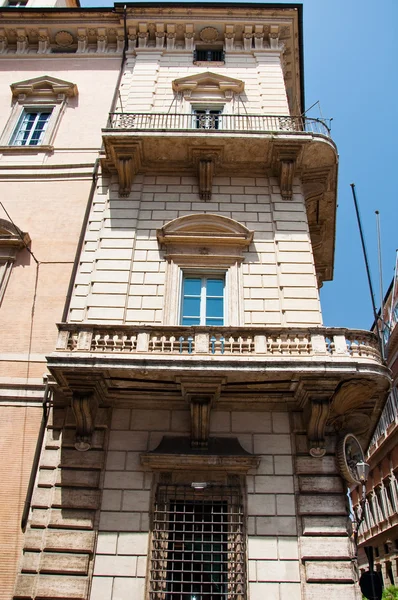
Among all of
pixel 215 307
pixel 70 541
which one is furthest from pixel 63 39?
pixel 70 541

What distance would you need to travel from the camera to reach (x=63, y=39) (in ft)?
61.6

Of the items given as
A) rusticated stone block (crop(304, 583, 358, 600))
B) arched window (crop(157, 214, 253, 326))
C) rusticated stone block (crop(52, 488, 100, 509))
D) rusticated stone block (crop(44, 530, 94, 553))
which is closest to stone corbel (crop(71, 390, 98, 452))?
rusticated stone block (crop(52, 488, 100, 509))

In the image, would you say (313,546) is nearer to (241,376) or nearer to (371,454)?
(241,376)

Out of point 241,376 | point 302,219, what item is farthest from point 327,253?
point 241,376

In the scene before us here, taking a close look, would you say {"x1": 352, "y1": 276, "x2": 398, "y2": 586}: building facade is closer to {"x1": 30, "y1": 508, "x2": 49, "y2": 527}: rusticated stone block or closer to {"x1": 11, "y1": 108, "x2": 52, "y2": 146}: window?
{"x1": 11, "y1": 108, "x2": 52, "y2": 146}: window

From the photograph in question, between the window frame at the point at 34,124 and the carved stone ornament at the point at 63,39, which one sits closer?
the window frame at the point at 34,124

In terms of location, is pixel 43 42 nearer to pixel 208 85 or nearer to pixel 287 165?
pixel 208 85

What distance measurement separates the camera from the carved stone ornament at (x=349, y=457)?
9.30 m

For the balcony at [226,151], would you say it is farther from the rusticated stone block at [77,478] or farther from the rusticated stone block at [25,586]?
the rusticated stone block at [25,586]

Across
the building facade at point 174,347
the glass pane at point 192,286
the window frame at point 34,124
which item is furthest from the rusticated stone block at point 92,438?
the window frame at point 34,124

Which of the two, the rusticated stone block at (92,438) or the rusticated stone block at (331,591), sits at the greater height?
the rusticated stone block at (92,438)

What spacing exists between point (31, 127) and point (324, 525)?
47.2ft

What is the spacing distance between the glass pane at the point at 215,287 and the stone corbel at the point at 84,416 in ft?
12.6

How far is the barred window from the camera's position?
8.61 m
